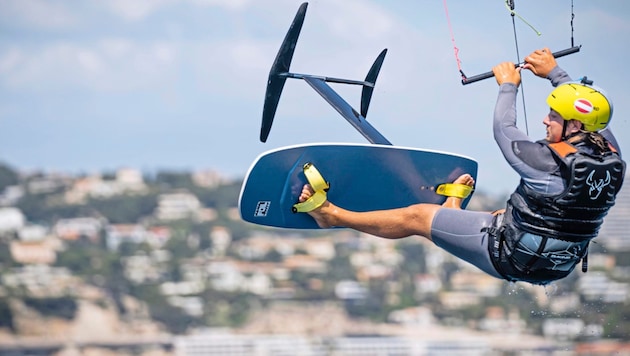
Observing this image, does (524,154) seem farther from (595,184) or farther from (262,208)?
(262,208)

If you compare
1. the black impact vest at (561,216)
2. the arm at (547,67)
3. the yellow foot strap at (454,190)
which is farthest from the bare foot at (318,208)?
the arm at (547,67)

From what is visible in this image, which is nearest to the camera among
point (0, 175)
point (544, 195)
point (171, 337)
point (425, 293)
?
point (544, 195)

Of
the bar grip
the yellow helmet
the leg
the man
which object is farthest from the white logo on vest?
the leg

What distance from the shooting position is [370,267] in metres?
87.1

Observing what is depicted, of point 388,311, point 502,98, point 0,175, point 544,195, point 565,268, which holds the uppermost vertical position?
point 502,98

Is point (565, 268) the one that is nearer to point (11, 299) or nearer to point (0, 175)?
point (11, 299)

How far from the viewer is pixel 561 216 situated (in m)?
7.12

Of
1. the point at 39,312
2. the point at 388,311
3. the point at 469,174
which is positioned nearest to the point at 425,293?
the point at 388,311

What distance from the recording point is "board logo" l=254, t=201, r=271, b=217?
26.9 ft

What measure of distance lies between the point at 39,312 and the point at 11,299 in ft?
10.6

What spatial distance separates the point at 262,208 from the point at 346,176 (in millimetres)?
576

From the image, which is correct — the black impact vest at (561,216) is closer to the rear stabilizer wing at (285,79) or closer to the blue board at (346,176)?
the blue board at (346,176)

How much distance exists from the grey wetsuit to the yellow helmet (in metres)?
0.23

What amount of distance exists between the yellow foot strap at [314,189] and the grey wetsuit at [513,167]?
81cm
